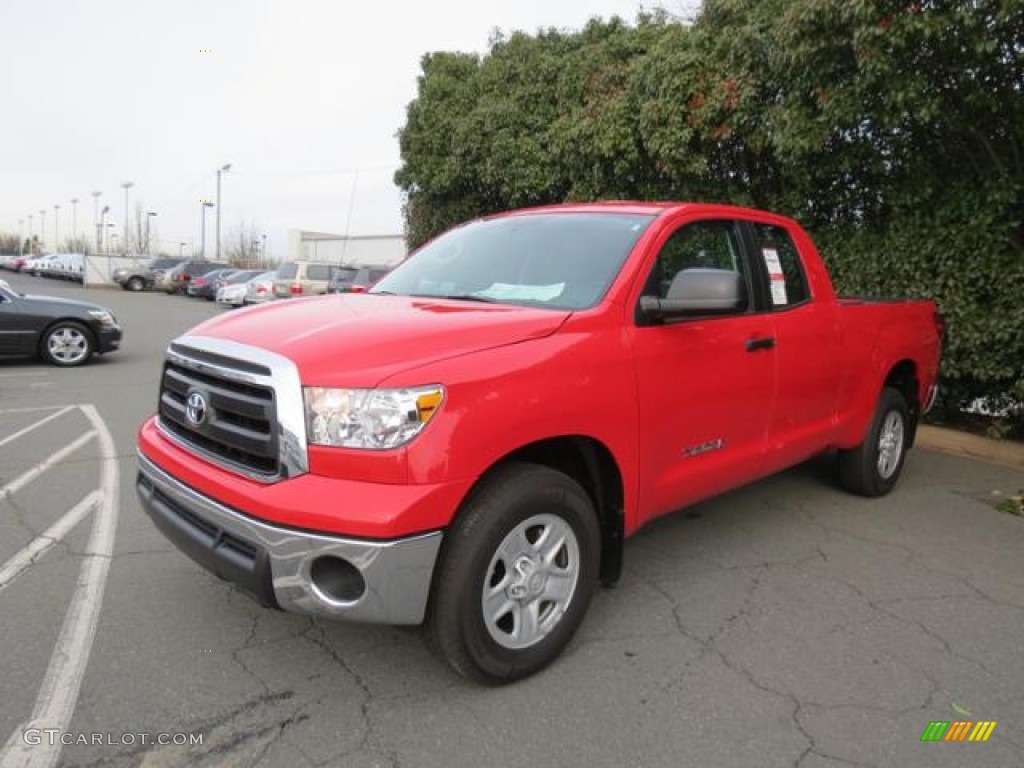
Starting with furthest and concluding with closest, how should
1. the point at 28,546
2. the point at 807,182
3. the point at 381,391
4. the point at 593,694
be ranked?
the point at 807,182 → the point at 28,546 → the point at 593,694 → the point at 381,391

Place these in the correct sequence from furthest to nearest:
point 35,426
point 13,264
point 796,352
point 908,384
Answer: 1. point 13,264
2. point 35,426
3. point 908,384
4. point 796,352

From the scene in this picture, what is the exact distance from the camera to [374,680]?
2904 millimetres

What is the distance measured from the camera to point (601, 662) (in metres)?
3.08

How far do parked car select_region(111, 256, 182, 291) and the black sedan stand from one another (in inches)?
1153

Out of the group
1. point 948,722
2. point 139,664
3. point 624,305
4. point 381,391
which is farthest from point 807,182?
point 139,664

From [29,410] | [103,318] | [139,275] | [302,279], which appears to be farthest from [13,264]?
[29,410]

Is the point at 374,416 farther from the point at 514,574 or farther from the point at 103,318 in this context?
the point at 103,318

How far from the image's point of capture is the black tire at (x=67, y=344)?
10938 mm

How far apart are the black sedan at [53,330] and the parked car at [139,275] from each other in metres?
29.3

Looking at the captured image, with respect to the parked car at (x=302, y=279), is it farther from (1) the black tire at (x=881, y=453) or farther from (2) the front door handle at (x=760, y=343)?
(2) the front door handle at (x=760, y=343)

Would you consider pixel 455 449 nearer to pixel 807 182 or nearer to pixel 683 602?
pixel 683 602

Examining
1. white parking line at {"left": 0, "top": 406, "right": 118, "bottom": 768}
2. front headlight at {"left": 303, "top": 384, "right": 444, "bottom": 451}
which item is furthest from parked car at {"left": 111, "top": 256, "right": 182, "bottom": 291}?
front headlight at {"left": 303, "top": 384, "right": 444, "bottom": 451}

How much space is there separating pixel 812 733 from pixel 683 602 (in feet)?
3.37

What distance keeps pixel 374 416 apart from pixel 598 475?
111cm
